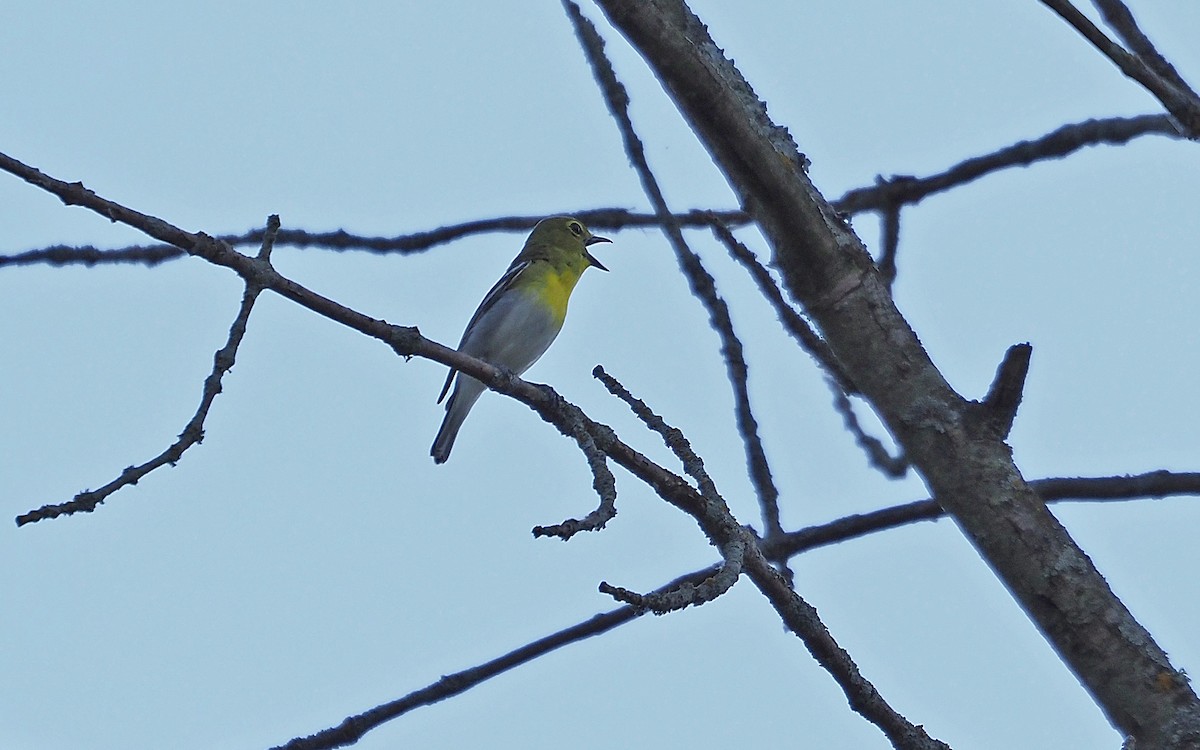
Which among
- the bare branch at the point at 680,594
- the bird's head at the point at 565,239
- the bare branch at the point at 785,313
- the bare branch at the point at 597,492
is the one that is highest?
the bird's head at the point at 565,239

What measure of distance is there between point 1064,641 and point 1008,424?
0.48 m

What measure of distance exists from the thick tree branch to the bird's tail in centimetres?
601

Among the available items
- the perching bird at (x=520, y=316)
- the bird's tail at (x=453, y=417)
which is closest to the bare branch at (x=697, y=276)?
the perching bird at (x=520, y=316)

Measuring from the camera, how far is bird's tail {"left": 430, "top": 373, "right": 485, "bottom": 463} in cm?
918

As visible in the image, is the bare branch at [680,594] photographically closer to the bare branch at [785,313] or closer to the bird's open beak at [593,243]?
the bare branch at [785,313]

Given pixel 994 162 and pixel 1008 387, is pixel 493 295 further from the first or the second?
pixel 1008 387

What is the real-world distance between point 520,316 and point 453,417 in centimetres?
91

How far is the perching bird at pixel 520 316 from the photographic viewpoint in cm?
892

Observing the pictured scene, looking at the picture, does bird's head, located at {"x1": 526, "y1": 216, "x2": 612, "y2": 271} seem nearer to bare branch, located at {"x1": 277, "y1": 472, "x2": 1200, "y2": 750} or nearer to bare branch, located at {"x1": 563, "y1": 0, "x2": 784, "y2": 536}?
bare branch, located at {"x1": 563, "y1": 0, "x2": 784, "y2": 536}

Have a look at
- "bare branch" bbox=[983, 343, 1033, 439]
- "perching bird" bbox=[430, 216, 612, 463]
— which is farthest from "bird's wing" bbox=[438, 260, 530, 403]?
"bare branch" bbox=[983, 343, 1033, 439]

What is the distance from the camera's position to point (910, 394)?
3008 millimetres

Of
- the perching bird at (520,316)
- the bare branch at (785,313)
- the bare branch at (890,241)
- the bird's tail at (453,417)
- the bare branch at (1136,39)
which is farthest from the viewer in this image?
the bird's tail at (453,417)

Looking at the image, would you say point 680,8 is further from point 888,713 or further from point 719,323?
point 888,713

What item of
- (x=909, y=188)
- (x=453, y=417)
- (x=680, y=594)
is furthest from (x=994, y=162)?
(x=453, y=417)
